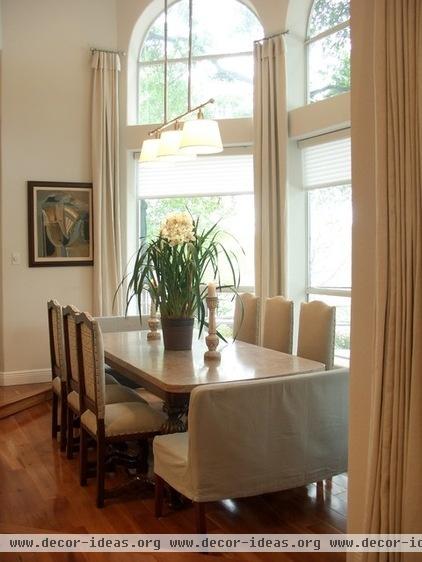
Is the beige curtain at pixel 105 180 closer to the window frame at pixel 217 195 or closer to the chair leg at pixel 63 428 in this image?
the window frame at pixel 217 195

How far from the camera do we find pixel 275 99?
19.1 ft

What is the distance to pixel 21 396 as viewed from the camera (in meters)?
5.74

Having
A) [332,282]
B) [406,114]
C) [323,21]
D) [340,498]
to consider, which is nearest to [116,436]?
[340,498]

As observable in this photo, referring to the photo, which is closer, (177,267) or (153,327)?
(177,267)

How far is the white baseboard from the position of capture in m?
6.39

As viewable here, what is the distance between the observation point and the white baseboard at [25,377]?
639 cm

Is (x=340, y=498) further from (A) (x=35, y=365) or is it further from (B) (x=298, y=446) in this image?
(A) (x=35, y=365)

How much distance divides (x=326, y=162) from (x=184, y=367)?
9.41 feet

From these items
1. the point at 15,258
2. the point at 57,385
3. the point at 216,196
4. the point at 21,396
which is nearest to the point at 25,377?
the point at 21,396

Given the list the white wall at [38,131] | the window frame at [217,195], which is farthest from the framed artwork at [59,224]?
the window frame at [217,195]

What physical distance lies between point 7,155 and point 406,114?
513 centimetres

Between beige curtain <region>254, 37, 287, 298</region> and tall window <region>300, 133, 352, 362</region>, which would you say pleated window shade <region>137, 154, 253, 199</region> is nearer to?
beige curtain <region>254, 37, 287, 298</region>

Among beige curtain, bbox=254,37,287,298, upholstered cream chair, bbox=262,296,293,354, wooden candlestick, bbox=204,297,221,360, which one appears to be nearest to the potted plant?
wooden candlestick, bbox=204,297,221,360

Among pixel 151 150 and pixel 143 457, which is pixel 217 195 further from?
pixel 143 457
